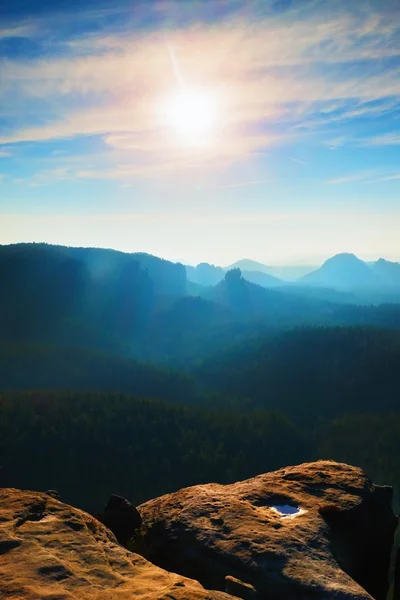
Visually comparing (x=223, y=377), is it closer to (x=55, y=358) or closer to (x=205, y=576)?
(x=55, y=358)

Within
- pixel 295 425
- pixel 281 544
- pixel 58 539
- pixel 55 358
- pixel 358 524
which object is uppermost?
pixel 58 539

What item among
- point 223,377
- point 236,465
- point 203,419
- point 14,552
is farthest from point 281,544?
point 223,377

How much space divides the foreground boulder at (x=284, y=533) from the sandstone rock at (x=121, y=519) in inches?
19.0

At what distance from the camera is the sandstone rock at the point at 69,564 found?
959cm

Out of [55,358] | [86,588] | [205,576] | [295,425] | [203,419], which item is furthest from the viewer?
[55,358]

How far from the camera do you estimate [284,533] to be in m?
14.1

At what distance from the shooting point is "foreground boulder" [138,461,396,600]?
1233 centimetres

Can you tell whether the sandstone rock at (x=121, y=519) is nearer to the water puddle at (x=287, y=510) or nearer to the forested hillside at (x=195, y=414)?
the water puddle at (x=287, y=510)

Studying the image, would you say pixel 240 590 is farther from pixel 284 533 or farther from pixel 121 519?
pixel 121 519

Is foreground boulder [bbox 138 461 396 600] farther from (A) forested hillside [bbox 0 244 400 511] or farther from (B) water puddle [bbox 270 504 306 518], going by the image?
(A) forested hillside [bbox 0 244 400 511]

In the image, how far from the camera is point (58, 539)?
39.3 feet

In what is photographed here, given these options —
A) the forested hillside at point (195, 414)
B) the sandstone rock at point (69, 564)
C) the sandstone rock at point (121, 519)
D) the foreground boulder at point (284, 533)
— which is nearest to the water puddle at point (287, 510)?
the foreground boulder at point (284, 533)

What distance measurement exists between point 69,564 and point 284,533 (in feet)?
22.4

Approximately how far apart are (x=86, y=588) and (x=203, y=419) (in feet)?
291
